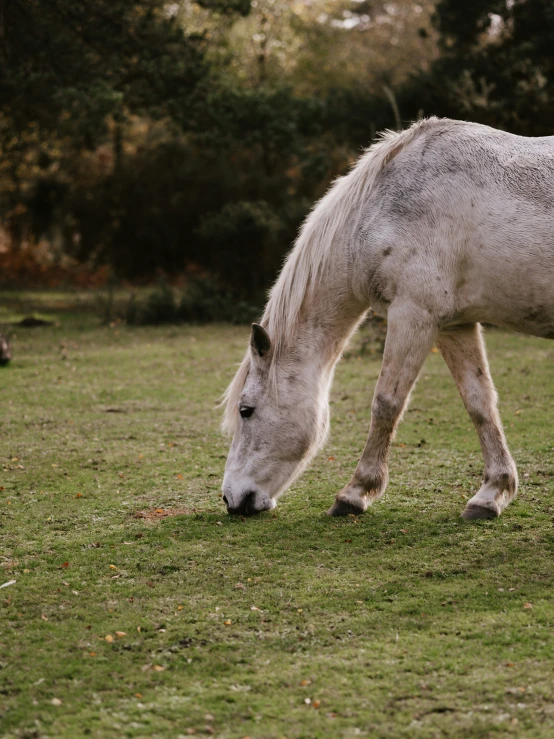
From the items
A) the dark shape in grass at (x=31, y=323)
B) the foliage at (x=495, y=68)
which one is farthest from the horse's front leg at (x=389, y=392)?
the foliage at (x=495, y=68)

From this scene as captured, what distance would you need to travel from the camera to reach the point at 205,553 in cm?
417

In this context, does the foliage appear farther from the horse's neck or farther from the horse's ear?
the horse's ear

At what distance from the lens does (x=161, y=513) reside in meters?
4.88

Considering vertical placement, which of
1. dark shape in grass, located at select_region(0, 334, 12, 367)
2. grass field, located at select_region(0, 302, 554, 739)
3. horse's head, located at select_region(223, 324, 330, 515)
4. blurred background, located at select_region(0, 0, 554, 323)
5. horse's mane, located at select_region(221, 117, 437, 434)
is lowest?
grass field, located at select_region(0, 302, 554, 739)

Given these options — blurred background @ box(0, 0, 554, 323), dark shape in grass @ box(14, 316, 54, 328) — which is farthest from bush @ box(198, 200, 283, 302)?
dark shape in grass @ box(14, 316, 54, 328)

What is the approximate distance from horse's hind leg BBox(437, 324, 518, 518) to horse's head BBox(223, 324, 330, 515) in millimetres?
819

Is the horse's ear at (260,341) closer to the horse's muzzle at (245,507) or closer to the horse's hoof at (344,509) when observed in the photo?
the horse's muzzle at (245,507)

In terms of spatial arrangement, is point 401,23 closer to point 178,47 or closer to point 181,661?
point 178,47

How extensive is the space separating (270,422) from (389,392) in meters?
0.67

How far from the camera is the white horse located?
426 cm

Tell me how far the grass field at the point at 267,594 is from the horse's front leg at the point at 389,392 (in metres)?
0.13

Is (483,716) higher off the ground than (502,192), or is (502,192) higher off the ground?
(502,192)

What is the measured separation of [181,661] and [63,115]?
1613 cm

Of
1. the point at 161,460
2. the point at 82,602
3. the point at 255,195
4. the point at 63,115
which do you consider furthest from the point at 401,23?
the point at 82,602
